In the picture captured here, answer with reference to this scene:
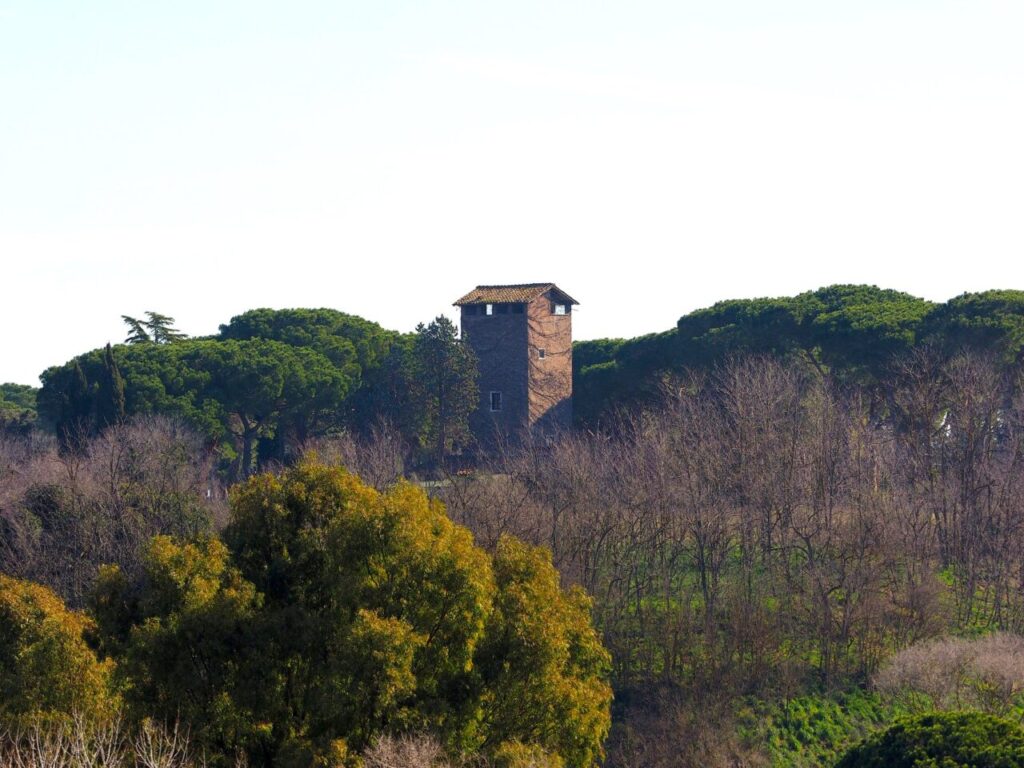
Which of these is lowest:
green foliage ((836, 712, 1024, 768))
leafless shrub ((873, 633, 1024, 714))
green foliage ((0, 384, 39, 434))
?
leafless shrub ((873, 633, 1024, 714))

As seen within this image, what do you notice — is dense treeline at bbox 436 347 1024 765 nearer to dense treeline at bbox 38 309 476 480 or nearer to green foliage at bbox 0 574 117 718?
→ green foliage at bbox 0 574 117 718

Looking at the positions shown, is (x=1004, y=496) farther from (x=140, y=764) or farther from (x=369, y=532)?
(x=140, y=764)

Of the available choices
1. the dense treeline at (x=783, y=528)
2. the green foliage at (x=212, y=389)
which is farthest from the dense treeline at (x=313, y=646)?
the green foliage at (x=212, y=389)

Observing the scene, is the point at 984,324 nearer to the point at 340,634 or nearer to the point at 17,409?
the point at 340,634

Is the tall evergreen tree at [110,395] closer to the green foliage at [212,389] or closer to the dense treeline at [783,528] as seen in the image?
the green foliage at [212,389]

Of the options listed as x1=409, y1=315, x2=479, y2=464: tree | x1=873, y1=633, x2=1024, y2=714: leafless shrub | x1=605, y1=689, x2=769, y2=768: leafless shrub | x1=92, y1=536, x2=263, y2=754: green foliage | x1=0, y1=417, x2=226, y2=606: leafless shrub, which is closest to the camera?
x1=92, y1=536, x2=263, y2=754: green foliage

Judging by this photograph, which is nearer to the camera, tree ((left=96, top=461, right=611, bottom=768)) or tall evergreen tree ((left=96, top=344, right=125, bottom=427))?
tree ((left=96, top=461, right=611, bottom=768))

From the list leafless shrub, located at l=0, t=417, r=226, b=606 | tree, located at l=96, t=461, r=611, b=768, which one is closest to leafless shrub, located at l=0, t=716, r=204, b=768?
tree, located at l=96, t=461, r=611, b=768

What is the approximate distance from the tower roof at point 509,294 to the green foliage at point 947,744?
3079 centimetres

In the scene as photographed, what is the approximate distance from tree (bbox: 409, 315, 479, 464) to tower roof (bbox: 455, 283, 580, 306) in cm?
206

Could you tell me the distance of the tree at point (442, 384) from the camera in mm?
44094

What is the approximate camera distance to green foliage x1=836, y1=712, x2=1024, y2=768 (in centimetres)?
1437

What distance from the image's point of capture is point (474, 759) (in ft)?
53.3

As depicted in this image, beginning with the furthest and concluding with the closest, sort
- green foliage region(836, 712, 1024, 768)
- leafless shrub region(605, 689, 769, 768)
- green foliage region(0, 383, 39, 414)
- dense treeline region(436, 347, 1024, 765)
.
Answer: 1. green foliage region(0, 383, 39, 414)
2. dense treeline region(436, 347, 1024, 765)
3. leafless shrub region(605, 689, 769, 768)
4. green foliage region(836, 712, 1024, 768)
